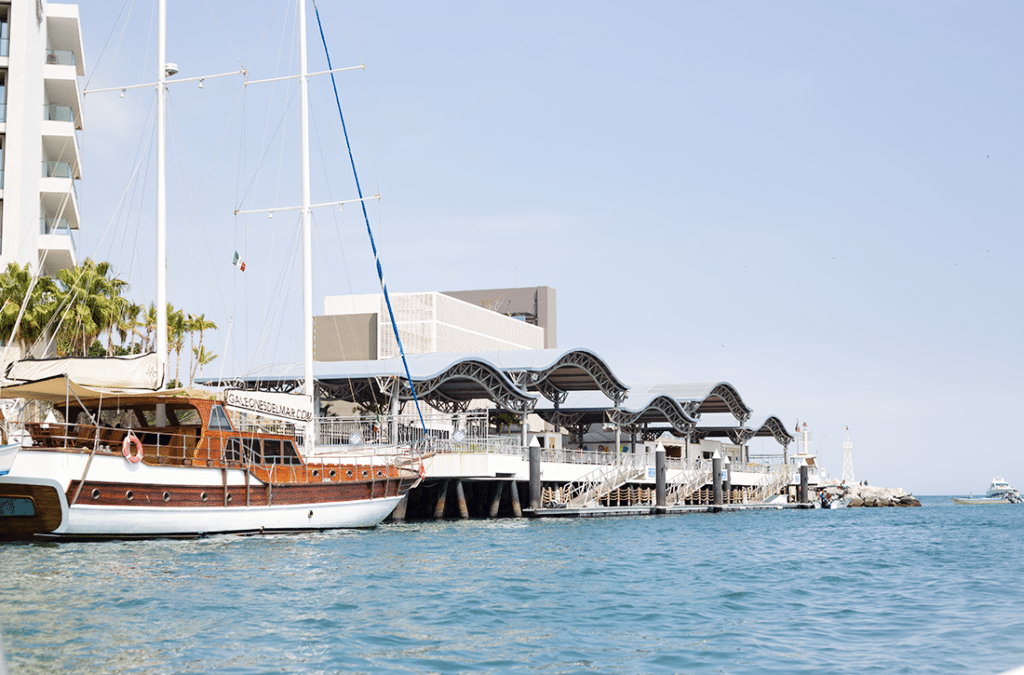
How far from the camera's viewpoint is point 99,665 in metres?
11.2

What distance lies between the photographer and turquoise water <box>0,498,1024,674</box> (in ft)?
40.1

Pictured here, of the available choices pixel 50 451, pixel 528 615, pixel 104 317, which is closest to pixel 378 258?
pixel 104 317

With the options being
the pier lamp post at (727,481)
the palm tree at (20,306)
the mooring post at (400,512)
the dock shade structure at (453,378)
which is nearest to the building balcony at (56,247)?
the palm tree at (20,306)

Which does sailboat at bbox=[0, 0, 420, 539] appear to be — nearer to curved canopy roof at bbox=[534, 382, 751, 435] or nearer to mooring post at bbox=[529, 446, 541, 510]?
mooring post at bbox=[529, 446, 541, 510]

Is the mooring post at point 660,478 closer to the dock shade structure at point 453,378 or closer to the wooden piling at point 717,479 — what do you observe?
the dock shade structure at point 453,378

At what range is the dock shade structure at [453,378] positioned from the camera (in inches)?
1882

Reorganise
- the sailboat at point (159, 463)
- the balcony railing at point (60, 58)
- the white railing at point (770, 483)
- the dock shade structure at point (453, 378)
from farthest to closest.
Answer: the white railing at point (770, 483) → the balcony railing at point (60, 58) → the dock shade structure at point (453, 378) → the sailboat at point (159, 463)

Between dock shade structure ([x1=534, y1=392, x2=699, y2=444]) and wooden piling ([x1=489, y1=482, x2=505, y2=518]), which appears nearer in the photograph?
wooden piling ([x1=489, y1=482, x2=505, y2=518])

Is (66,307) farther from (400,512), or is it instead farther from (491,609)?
(491,609)

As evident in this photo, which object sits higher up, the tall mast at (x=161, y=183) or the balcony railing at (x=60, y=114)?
the balcony railing at (x=60, y=114)

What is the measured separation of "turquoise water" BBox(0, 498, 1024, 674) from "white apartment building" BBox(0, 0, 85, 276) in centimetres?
2337

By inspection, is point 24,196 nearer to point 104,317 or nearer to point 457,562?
point 104,317

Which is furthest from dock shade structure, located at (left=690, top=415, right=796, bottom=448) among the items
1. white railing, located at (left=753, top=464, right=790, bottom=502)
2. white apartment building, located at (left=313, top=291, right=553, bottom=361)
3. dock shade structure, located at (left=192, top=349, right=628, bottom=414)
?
dock shade structure, located at (left=192, top=349, right=628, bottom=414)

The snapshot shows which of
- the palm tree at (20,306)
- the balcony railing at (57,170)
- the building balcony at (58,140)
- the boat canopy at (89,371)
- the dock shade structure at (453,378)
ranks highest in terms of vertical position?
the building balcony at (58,140)
